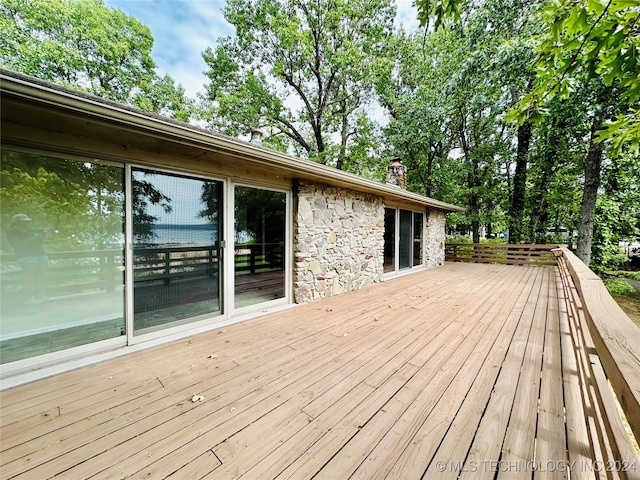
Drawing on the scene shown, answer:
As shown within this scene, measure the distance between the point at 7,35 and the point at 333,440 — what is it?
1707 cm

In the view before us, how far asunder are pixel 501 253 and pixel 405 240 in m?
5.09

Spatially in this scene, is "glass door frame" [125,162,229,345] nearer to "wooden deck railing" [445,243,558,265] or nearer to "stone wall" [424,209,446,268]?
"stone wall" [424,209,446,268]

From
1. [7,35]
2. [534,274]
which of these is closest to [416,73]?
[534,274]

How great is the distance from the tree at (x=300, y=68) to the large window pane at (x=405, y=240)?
5.85m

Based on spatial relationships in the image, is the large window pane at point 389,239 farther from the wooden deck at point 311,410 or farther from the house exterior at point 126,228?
the wooden deck at point 311,410

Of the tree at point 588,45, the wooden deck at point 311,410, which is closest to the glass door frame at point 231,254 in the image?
the wooden deck at point 311,410

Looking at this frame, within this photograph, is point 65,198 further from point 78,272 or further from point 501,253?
point 501,253

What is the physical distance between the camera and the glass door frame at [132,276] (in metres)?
2.69

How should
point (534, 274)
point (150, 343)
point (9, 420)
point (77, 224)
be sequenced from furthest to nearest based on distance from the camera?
point (534, 274)
point (150, 343)
point (77, 224)
point (9, 420)

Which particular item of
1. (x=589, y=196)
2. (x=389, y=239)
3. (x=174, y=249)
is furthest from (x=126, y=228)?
(x=589, y=196)

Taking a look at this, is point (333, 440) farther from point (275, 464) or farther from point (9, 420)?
point (9, 420)

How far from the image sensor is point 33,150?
224 cm

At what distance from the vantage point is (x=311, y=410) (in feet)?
5.91

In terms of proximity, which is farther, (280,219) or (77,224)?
(280,219)
